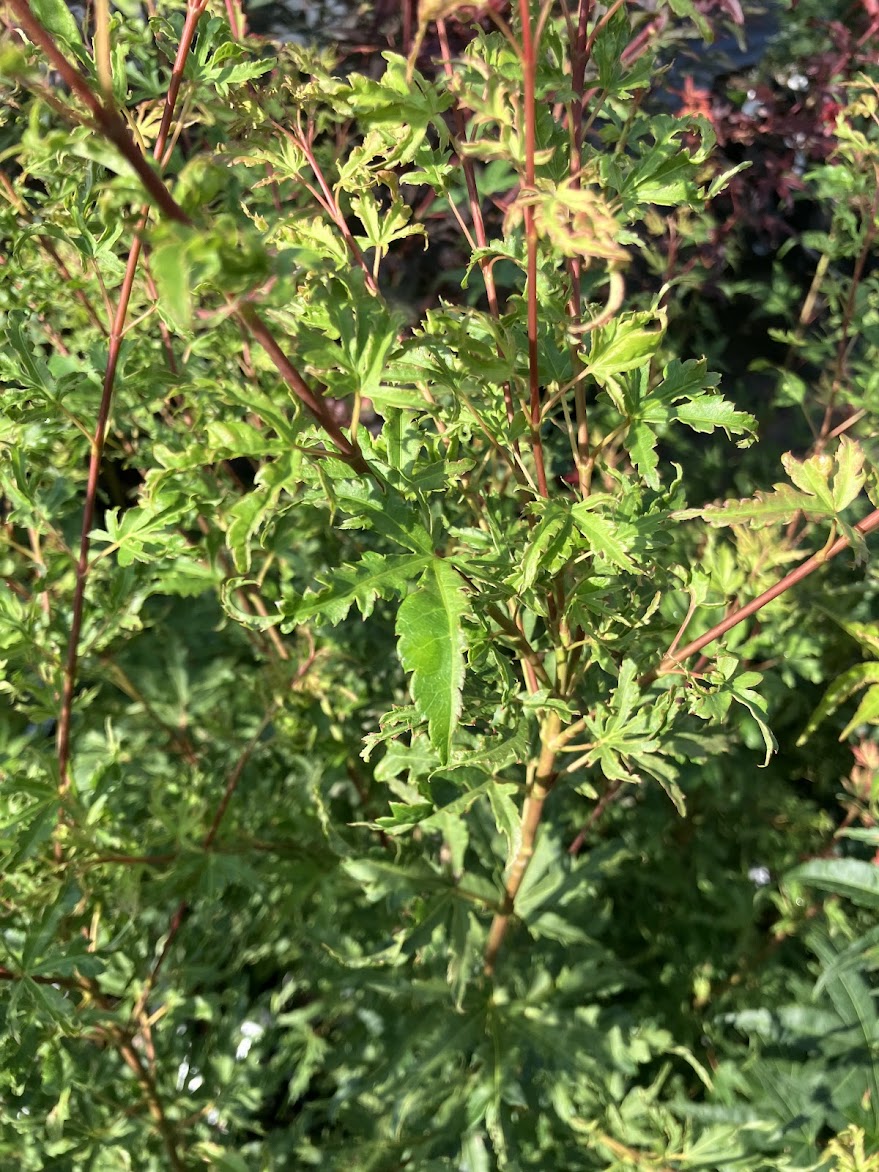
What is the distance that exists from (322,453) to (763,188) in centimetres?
206

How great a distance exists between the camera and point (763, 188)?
221 cm

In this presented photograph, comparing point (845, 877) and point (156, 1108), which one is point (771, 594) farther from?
point (156, 1108)

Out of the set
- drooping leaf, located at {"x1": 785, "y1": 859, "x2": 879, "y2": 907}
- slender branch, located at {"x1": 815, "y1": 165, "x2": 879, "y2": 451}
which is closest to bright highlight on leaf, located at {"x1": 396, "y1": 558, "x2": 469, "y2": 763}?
drooping leaf, located at {"x1": 785, "y1": 859, "x2": 879, "y2": 907}

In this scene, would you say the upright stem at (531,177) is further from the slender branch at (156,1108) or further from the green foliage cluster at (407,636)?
the slender branch at (156,1108)

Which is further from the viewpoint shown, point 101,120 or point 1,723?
point 1,723

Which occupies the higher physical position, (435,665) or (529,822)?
(435,665)

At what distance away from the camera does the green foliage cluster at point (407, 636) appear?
68cm

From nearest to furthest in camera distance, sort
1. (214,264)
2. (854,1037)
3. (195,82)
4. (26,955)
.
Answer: (214,264), (195,82), (26,955), (854,1037)

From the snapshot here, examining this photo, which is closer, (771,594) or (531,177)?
(531,177)

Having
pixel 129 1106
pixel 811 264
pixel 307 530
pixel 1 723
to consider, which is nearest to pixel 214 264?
pixel 307 530

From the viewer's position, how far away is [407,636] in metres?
0.64

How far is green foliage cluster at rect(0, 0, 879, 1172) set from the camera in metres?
0.68

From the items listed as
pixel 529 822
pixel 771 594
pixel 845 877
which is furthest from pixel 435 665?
pixel 845 877

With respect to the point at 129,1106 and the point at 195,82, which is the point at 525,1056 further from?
the point at 195,82
